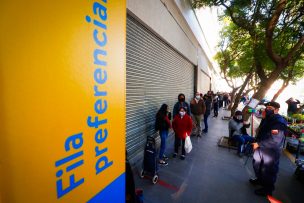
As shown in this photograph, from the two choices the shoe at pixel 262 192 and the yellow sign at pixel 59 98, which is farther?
the shoe at pixel 262 192

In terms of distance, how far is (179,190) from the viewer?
396cm

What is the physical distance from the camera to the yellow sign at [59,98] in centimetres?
79

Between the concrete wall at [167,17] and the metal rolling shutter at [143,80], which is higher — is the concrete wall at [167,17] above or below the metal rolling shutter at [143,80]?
above

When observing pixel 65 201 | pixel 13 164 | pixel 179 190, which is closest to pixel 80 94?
pixel 13 164

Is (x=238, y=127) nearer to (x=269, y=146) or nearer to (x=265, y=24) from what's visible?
(x=269, y=146)

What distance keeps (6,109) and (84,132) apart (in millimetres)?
446

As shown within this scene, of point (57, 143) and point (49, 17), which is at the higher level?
point (49, 17)

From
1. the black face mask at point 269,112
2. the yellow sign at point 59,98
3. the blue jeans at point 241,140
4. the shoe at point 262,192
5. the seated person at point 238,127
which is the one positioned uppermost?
the yellow sign at point 59,98

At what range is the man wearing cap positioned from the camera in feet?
12.1

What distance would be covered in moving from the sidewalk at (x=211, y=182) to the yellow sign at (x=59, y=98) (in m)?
2.87

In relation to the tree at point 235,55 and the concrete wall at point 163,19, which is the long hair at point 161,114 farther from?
the tree at point 235,55

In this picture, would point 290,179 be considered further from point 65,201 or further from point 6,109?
point 6,109

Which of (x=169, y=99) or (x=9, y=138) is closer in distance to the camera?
(x=9, y=138)

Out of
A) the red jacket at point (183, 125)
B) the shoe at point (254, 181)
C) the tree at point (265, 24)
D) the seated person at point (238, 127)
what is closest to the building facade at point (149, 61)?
the red jacket at point (183, 125)
